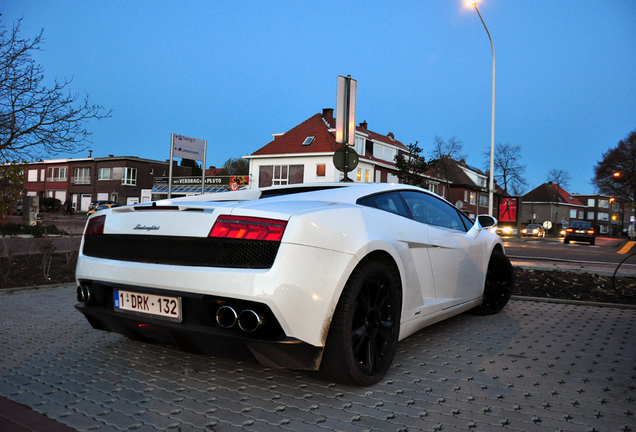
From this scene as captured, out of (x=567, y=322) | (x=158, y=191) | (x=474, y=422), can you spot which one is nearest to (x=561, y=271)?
(x=567, y=322)

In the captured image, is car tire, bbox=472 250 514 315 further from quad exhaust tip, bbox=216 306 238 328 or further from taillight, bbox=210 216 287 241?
quad exhaust tip, bbox=216 306 238 328

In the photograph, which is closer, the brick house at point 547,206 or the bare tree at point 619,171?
the bare tree at point 619,171

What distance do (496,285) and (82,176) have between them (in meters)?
63.0

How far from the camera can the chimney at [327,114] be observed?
1789 inches

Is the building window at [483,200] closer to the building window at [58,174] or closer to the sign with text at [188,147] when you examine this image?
the building window at [58,174]

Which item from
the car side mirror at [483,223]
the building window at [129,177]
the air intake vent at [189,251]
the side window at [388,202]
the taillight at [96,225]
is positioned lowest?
the air intake vent at [189,251]

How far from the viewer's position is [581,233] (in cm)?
2866

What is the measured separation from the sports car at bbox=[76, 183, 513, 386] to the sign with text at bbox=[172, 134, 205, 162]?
24.5 ft

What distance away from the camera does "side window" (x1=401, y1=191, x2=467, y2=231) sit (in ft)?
12.2

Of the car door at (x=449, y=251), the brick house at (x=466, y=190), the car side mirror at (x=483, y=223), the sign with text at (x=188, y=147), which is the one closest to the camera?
the car door at (x=449, y=251)

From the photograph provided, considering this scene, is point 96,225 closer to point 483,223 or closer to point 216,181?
point 483,223

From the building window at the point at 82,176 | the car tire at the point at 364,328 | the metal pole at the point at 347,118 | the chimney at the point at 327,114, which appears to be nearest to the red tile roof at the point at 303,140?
the chimney at the point at 327,114

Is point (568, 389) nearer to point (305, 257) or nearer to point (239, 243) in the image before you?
point (305, 257)

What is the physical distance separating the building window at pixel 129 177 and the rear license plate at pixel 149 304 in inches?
Answer: 2249
